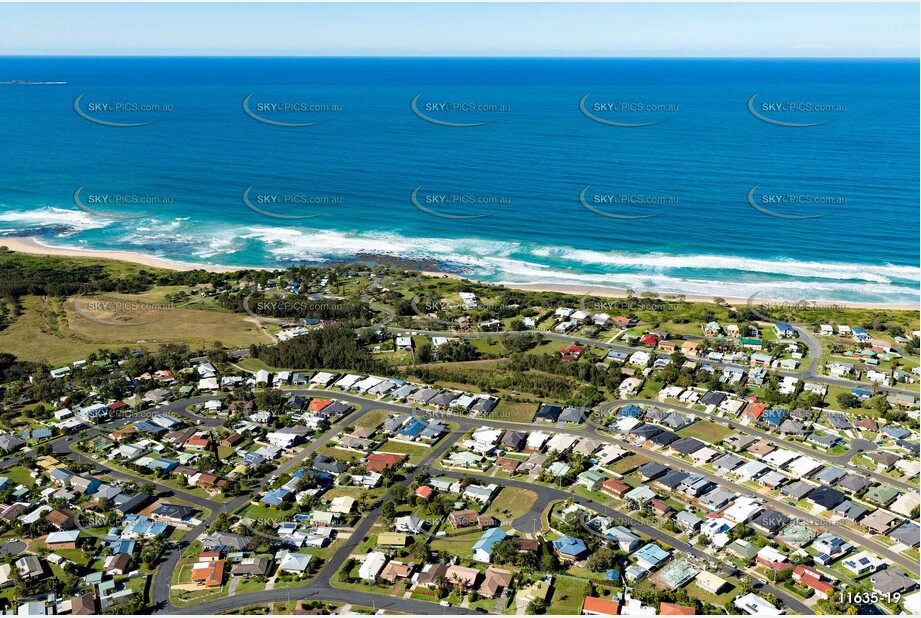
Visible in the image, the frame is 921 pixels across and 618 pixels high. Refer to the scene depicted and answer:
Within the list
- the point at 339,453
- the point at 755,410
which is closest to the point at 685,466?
the point at 755,410

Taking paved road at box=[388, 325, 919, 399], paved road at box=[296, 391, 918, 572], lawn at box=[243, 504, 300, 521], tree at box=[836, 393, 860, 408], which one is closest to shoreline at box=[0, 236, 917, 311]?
paved road at box=[388, 325, 919, 399]

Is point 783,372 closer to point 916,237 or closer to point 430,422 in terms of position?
point 430,422

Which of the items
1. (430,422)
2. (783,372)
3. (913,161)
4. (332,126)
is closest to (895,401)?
(783,372)

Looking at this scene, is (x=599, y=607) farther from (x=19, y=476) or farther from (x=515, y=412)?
(x=19, y=476)

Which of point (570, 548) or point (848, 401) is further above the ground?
point (848, 401)

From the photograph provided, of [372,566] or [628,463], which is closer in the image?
[372,566]

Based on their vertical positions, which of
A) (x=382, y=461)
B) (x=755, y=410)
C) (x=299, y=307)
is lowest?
(x=382, y=461)

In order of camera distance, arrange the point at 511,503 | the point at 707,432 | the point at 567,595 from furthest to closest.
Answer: the point at 707,432 < the point at 511,503 < the point at 567,595
